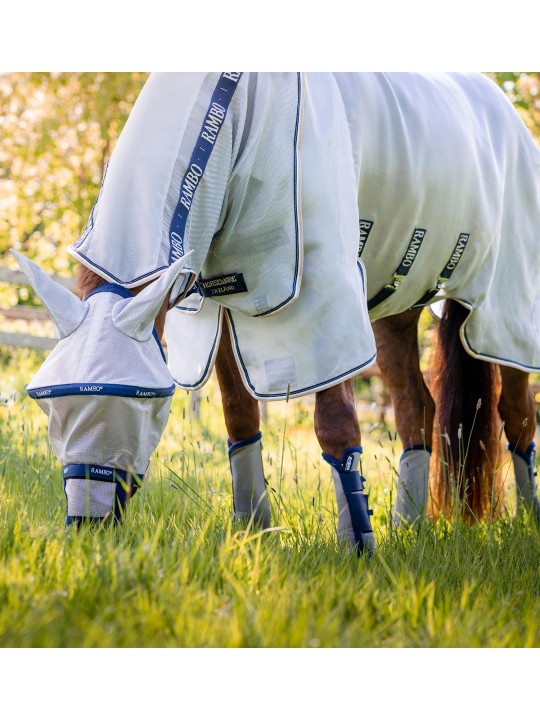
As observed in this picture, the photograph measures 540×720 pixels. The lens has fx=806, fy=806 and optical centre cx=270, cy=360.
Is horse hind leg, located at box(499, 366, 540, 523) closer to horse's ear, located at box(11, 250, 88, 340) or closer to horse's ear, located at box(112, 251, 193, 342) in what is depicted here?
horse's ear, located at box(112, 251, 193, 342)

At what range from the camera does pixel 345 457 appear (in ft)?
8.84

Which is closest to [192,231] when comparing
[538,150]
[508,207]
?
[508,207]

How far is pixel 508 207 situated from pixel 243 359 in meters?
1.68

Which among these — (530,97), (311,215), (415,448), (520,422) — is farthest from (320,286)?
(530,97)

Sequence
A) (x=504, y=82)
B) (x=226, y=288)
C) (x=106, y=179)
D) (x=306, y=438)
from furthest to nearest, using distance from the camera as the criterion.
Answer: (x=504, y=82), (x=306, y=438), (x=226, y=288), (x=106, y=179)

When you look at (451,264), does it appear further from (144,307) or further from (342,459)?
(144,307)

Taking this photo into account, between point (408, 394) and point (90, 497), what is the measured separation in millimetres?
2455

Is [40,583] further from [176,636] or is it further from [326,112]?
[326,112]

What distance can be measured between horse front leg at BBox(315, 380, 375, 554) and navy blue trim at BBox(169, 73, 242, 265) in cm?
80

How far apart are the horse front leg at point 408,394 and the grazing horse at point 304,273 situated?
0.04 feet

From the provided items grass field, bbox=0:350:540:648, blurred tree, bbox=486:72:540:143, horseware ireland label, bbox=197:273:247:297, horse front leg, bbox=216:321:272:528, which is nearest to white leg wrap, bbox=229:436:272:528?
horse front leg, bbox=216:321:272:528

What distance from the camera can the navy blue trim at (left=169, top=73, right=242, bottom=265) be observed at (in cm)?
→ 227

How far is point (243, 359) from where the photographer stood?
2.87m

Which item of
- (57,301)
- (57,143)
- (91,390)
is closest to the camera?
(91,390)
